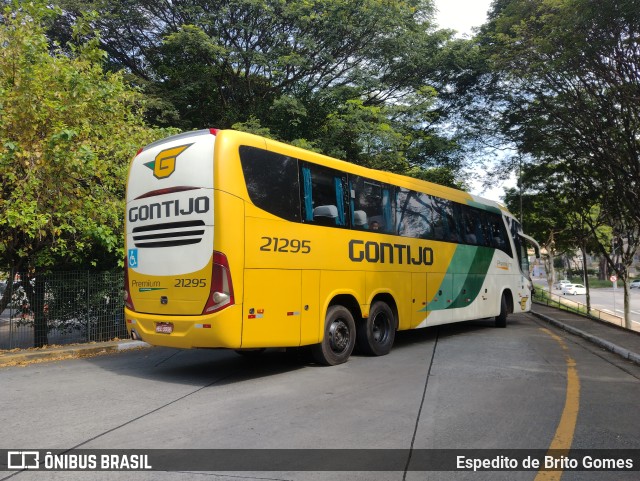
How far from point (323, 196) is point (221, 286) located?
8.24 feet

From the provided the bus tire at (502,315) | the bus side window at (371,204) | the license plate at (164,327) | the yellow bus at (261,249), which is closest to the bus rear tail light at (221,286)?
the yellow bus at (261,249)

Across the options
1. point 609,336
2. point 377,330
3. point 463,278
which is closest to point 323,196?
point 377,330

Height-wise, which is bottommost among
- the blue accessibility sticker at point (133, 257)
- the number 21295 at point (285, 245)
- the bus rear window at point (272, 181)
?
the blue accessibility sticker at point (133, 257)

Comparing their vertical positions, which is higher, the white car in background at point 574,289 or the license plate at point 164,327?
the license plate at point 164,327

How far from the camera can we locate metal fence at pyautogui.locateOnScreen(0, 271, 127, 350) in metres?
10.8

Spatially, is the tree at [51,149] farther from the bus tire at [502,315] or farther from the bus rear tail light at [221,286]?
the bus tire at [502,315]

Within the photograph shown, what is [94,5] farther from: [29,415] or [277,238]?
[29,415]

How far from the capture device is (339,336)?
8.48m

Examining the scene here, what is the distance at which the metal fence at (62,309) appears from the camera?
35.4 feet

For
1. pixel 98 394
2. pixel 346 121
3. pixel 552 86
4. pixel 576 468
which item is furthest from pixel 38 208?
pixel 552 86

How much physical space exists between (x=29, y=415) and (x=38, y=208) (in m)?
5.14

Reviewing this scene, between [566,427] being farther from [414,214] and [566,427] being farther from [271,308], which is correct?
[414,214]

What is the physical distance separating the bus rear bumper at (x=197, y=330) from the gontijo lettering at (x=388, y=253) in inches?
110

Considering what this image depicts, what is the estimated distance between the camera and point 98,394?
21.2ft
